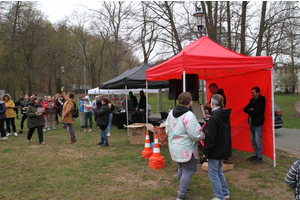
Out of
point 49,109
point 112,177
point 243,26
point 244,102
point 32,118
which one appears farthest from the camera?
point 243,26

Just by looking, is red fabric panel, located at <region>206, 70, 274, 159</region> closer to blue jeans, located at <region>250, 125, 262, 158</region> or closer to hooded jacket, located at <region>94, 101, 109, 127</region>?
blue jeans, located at <region>250, 125, 262, 158</region>

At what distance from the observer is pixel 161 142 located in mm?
6199

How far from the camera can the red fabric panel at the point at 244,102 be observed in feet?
15.5

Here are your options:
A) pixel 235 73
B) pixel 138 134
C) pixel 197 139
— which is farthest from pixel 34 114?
pixel 235 73

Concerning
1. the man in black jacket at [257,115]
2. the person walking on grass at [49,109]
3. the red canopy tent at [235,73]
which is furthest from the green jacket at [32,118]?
the man in black jacket at [257,115]

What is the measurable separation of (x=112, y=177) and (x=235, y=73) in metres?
4.41

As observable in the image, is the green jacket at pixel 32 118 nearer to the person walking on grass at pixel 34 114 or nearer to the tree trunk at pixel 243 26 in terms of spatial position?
the person walking on grass at pixel 34 114

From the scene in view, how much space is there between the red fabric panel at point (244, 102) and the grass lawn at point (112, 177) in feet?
1.15

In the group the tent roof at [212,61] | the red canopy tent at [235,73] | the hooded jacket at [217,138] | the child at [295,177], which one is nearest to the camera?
the child at [295,177]

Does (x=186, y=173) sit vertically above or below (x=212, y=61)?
below

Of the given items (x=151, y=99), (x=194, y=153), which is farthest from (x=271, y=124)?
(x=151, y=99)

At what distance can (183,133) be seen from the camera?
2.93 m

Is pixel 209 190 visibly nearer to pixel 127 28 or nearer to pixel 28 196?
pixel 28 196

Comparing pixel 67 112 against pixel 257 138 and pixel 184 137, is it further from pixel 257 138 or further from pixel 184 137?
pixel 257 138
